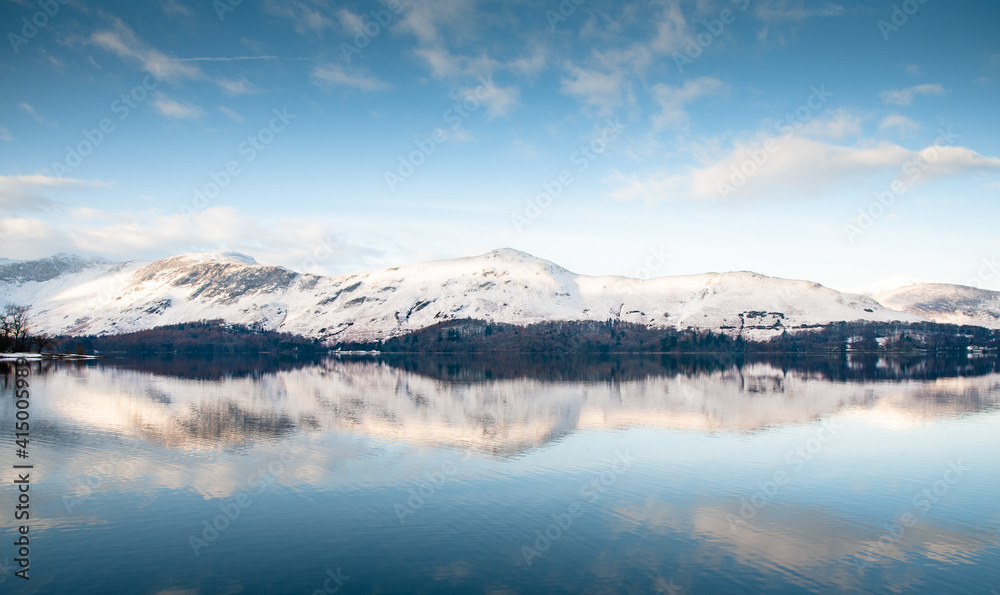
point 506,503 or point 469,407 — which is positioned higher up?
point 506,503

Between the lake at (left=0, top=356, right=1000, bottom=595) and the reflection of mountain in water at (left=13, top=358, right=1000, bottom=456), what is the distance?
0.65m

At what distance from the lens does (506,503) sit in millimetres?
26250

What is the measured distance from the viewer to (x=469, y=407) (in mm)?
62188

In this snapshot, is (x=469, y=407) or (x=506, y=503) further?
(x=469, y=407)

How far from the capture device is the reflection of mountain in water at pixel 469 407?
45125 millimetres

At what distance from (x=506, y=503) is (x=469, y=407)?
3619cm

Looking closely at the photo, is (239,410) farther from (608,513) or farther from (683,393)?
(683,393)

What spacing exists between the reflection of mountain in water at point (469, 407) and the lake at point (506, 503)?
25.8 inches

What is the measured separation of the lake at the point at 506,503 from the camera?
731 inches

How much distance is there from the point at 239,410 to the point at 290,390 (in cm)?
2572

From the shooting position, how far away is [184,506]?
83.0 feet

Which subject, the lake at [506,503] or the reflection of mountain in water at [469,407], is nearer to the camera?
Answer: the lake at [506,503]

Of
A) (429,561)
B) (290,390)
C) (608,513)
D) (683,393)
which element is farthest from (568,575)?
(290,390)

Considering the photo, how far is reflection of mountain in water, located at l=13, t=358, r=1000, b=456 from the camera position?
45125mm
